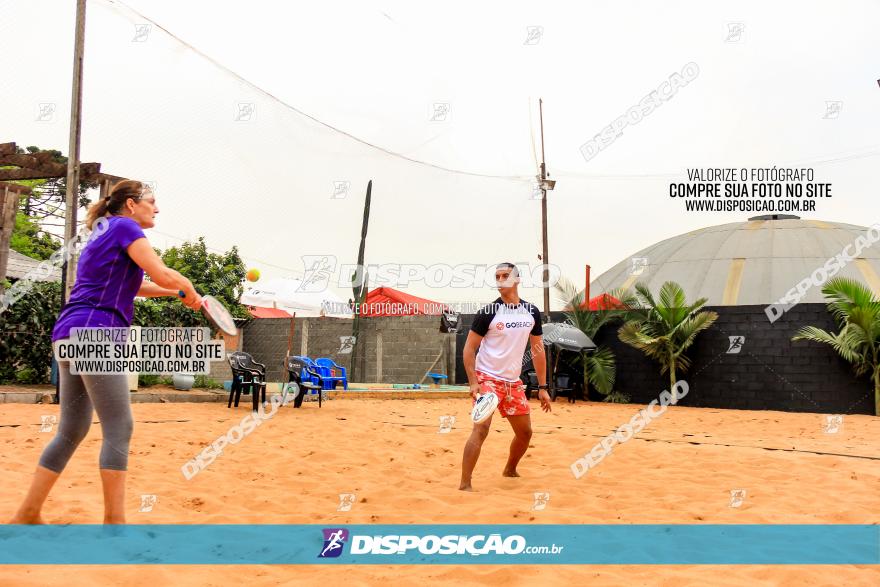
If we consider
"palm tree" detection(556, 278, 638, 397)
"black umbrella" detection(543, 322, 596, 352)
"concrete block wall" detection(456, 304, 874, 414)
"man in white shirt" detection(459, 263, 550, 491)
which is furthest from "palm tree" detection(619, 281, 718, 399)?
"man in white shirt" detection(459, 263, 550, 491)

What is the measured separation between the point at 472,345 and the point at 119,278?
2.59m

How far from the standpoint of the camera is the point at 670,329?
Answer: 1498 centimetres

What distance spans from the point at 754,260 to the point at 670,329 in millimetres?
18031

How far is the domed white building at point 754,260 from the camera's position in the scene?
28.4 m

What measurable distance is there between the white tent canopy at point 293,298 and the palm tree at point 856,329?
12.5 m

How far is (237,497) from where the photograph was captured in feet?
14.6

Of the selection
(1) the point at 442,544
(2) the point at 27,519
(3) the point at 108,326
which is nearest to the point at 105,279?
(3) the point at 108,326

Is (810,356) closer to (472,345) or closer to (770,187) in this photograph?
(770,187)

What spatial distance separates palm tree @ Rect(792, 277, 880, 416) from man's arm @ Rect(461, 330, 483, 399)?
10.7m

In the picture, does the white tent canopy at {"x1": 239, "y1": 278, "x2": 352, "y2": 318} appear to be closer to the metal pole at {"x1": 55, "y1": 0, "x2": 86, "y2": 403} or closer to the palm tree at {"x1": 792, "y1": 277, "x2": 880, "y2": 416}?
the metal pole at {"x1": 55, "y1": 0, "x2": 86, "y2": 403}

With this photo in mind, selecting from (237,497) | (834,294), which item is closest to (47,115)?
(237,497)

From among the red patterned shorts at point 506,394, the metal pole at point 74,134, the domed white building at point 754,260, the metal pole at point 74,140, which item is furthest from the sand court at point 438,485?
the domed white building at point 754,260

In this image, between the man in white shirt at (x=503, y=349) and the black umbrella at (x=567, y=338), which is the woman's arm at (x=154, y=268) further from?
the black umbrella at (x=567, y=338)

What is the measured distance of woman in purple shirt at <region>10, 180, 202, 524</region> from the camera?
3.03m
